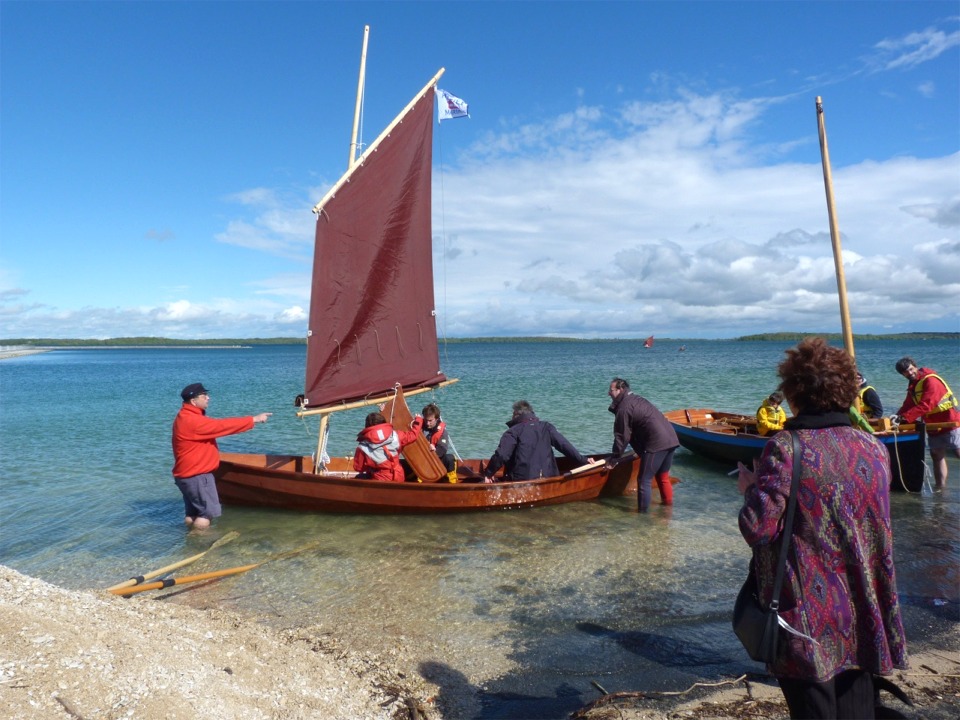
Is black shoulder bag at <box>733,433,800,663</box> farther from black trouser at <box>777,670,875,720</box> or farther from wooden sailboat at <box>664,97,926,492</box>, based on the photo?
wooden sailboat at <box>664,97,926,492</box>

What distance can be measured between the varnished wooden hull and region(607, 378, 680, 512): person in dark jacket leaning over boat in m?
0.53

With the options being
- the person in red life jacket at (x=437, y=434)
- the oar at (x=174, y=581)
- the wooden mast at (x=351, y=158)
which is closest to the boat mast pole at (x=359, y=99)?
the wooden mast at (x=351, y=158)

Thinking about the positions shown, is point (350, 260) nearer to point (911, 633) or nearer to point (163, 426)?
point (911, 633)

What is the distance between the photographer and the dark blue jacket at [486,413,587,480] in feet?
31.6

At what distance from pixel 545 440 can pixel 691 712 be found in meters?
5.91

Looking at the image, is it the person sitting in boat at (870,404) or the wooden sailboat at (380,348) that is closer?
the wooden sailboat at (380,348)

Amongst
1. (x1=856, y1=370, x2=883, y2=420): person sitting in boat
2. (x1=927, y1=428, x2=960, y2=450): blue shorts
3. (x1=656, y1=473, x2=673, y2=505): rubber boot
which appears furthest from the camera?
(x1=856, y1=370, x2=883, y2=420): person sitting in boat

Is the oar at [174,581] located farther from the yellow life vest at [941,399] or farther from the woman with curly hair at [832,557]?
the yellow life vest at [941,399]

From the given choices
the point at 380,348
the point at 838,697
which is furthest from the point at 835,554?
the point at 380,348

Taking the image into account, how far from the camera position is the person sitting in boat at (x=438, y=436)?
10602mm

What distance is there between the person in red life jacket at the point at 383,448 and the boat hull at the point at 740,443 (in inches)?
196

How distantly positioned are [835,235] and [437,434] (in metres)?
6.49

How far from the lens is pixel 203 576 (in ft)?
22.0

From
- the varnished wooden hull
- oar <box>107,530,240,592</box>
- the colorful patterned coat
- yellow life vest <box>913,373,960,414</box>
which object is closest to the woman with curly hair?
the colorful patterned coat
